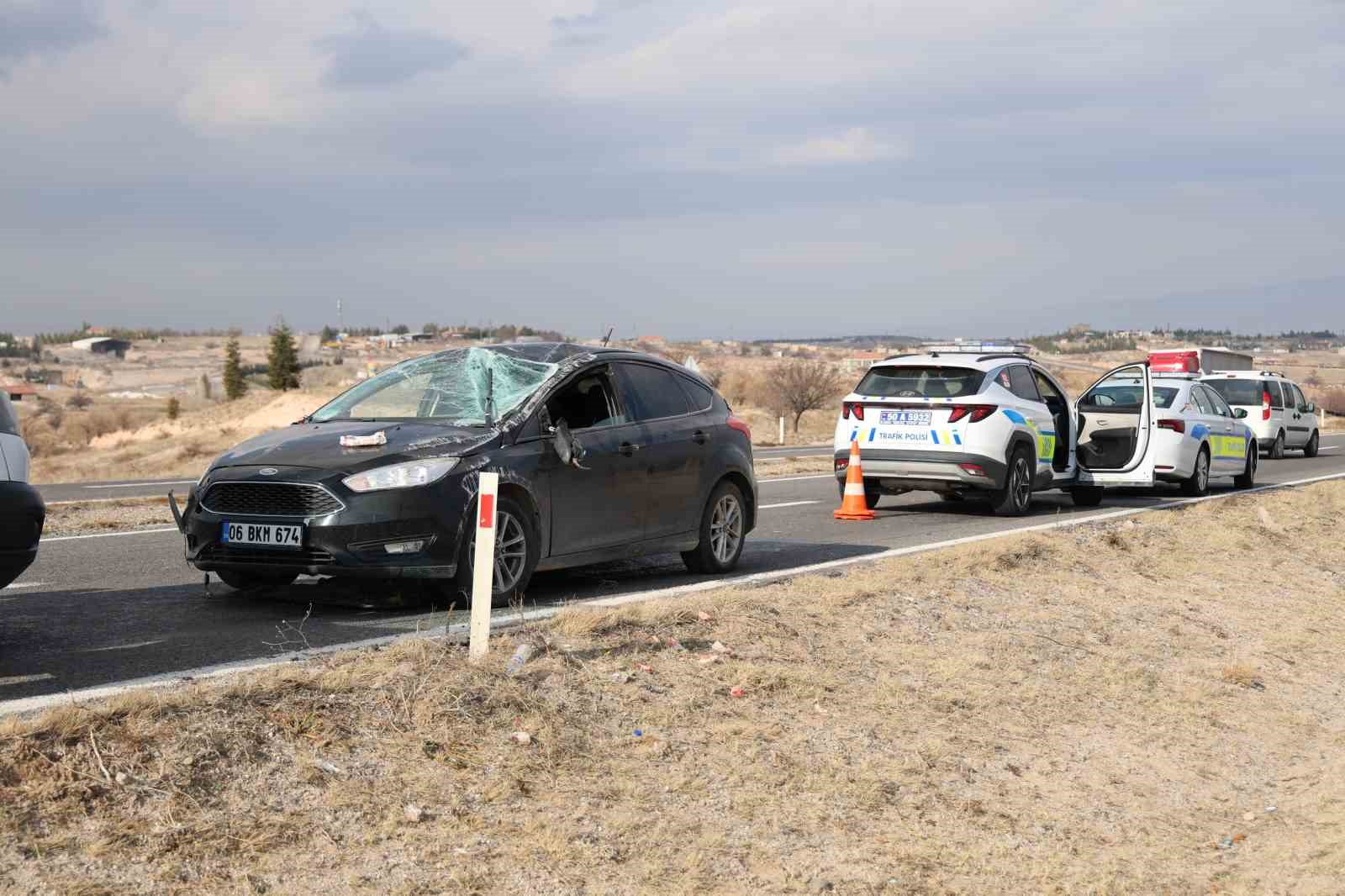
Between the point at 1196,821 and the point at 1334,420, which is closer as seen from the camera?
the point at 1196,821

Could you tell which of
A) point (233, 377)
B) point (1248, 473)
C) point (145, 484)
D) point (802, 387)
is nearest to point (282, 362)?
point (233, 377)

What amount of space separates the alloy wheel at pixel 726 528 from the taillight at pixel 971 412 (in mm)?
5082

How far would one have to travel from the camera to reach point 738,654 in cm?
759

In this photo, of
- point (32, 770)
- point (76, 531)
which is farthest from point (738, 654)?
point (76, 531)

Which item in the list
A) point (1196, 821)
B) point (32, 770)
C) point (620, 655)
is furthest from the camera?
point (620, 655)

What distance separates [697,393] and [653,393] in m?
0.64

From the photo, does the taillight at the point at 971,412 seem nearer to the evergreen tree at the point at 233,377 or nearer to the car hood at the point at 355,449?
the car hood at the point at 355,449

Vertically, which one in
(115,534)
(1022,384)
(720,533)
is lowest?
(115,534)

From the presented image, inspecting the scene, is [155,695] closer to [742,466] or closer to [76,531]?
[742,466]

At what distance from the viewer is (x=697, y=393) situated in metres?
10.5

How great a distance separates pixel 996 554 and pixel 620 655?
5345 mm

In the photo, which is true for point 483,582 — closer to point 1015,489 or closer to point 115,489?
point 1015,489

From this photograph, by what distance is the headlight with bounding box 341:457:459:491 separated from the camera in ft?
25.8

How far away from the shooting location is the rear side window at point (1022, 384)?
15859mm
